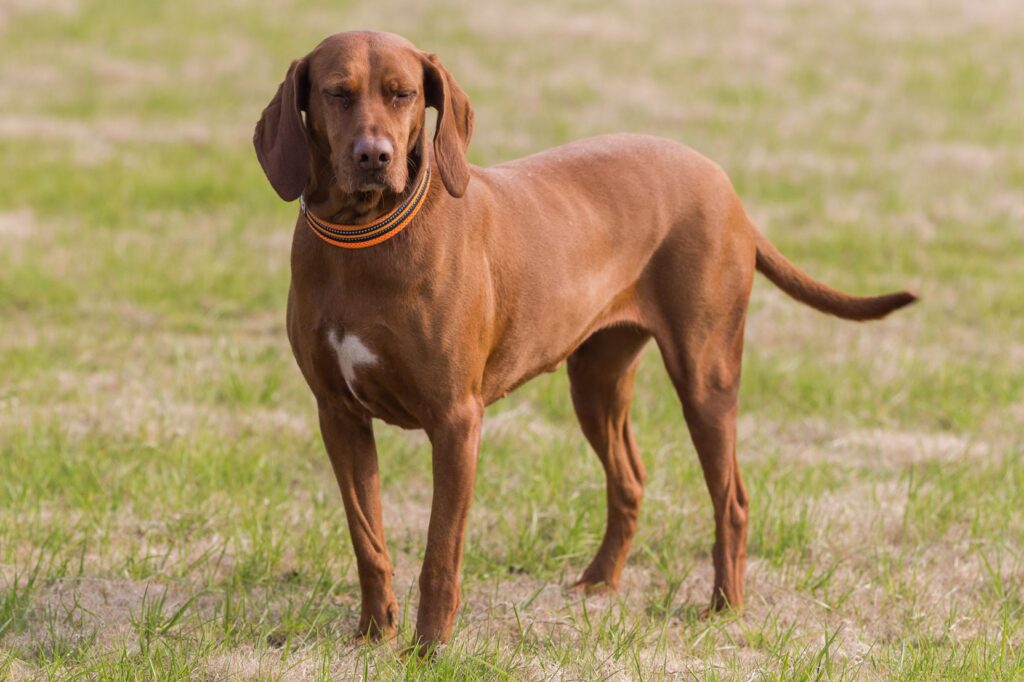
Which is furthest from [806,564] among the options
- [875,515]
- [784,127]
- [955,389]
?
[784,127]

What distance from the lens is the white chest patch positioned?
3684mm

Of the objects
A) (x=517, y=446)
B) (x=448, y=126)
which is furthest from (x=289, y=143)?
(x=517, y=446)

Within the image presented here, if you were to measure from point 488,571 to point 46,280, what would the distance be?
4192 mm

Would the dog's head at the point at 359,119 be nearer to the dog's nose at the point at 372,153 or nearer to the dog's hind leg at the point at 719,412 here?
the dog's nose at the point at 372,153

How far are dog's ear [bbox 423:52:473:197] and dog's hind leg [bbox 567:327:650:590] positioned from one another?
119cm

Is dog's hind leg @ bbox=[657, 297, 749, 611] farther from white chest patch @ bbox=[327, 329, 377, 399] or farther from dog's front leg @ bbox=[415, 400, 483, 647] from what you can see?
white chest patch @ bbox=[327, 329, 377, 399]

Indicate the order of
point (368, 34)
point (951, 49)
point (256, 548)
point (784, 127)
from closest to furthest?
point (368, 34), point (256, 548), point (784, 127), point (951, 49)

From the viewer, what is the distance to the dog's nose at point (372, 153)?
340cm

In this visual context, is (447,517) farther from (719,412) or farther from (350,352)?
(719,412)

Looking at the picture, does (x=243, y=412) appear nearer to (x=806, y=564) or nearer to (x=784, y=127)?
(x=806, y=564)

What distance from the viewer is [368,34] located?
3.64m

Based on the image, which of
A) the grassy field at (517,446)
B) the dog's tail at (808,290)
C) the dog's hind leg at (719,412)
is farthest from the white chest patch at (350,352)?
the dog's tail at (808,290)

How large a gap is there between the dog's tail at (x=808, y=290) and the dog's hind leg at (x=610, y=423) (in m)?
0.53

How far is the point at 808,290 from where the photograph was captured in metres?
4.75
